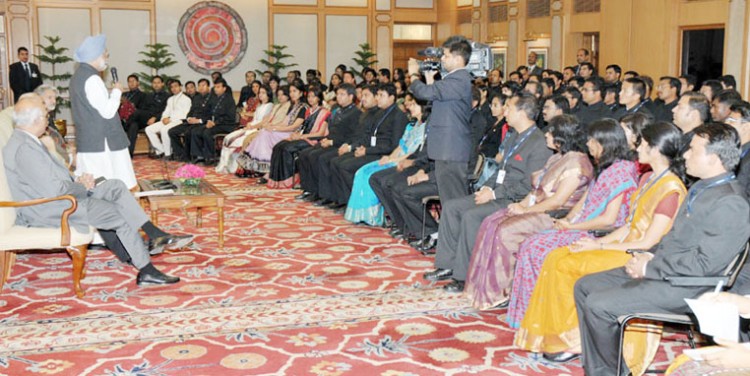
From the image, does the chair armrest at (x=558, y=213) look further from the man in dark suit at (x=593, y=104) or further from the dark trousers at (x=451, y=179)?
the man in dark suit at (x=593, y=104)

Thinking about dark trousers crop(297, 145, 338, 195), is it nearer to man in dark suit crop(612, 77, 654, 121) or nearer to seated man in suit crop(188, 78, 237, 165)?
man in dark suit crop(612, 77, 654, 121)

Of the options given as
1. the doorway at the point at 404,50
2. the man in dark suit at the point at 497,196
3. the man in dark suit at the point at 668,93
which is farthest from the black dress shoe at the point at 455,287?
the doorway at the point at 404,50

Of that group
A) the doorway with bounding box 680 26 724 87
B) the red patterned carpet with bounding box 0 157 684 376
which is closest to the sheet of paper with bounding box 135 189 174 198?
the red patterned carpet with bounding box 0 157 684 376

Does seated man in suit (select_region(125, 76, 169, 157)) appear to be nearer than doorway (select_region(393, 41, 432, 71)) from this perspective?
Yes

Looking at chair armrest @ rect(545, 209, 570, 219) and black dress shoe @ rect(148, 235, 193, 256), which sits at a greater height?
chair armrest @ rect(545, 209, 570, 219)

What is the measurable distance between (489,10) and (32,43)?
9262 mm

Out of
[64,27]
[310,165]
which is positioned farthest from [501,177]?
[64,27]

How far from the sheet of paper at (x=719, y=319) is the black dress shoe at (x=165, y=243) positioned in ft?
12.4

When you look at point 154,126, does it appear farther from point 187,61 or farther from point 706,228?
point 706,228

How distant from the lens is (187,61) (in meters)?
16.8

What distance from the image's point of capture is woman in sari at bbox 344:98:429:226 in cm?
719

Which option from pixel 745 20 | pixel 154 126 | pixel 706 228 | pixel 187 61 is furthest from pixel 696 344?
pixel 187 61

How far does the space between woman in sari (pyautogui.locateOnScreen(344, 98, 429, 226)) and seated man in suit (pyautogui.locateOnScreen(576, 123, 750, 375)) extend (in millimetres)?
3776

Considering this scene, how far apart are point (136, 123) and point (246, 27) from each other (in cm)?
499
